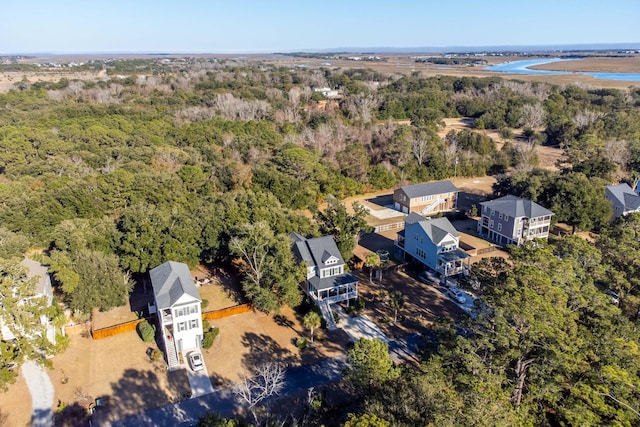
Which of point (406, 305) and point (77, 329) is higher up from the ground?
point (77, 329)

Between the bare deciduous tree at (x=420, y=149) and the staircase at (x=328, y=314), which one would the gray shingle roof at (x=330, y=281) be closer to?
the staircase at (x=328, y=314)

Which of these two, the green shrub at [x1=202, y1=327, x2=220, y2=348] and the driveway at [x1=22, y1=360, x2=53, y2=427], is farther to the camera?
the green shrub at [x1=202, y1=327, x2=220, y2=348]

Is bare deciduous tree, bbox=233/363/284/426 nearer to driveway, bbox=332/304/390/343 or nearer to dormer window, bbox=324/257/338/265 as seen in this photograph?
driveway, bbox=332/304/390/343

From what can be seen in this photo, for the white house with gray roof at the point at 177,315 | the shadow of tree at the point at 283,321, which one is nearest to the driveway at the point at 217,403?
the white house with gray roof at the point at 177,315

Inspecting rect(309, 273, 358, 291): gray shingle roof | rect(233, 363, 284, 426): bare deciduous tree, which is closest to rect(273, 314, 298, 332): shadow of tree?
rect(309, 273, 358, 291): gray shingle roof

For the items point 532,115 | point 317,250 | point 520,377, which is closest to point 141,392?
point 317,250

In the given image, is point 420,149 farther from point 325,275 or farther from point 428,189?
point 325,275

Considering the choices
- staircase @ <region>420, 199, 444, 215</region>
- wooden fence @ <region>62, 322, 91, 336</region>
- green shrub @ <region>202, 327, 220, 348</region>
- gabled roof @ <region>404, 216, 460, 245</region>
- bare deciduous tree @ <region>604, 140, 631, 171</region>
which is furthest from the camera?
bare deciduous tree @ <region>604, 140, 631, 171</region>
